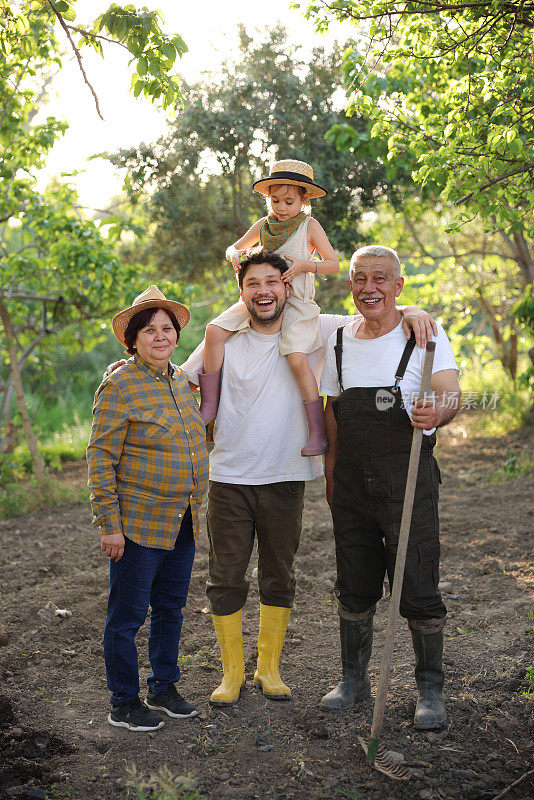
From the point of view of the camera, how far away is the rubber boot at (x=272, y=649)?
363cm

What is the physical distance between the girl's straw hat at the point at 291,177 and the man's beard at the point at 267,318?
0.70 metres

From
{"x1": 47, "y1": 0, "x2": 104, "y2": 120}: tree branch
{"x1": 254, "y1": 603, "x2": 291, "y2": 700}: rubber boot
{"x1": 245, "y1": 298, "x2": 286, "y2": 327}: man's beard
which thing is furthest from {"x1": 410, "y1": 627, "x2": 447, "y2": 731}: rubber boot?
{"x1": 47, "y1": 0, "x2": 104, "y2": 120}: tree branch

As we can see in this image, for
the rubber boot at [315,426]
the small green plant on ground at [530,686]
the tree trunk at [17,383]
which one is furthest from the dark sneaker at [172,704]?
the tree trunk at [17,383]

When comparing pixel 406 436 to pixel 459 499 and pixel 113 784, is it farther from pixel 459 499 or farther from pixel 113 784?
pixel 459 499

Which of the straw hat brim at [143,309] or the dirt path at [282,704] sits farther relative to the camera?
the straw hat brim at [143,309]

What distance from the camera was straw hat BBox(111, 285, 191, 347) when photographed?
3222 mm

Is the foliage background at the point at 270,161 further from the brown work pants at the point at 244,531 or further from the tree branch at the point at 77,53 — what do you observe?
the brown work pants at the point at 244,531

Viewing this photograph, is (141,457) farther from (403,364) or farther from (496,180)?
(496,180)

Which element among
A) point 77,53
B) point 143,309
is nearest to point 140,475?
point 143,309

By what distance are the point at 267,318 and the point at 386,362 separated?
610 millimetres

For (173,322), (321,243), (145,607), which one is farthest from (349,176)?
(145,607)

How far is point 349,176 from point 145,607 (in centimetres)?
686

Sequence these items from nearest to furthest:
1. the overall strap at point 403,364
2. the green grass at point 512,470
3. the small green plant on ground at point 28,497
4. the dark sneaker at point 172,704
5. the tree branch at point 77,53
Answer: the overall strap at point 403,364
the dark sneaker at point 172,704
the tree branch at point 77,53
the small green plant on ground at point 28,497
the green grass at point 512,470

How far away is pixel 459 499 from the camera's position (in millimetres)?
7535
